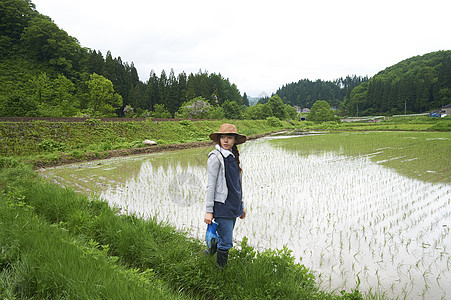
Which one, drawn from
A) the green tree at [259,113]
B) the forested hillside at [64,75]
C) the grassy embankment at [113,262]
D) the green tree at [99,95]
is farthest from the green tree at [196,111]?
the grassy embankment at [113,262]

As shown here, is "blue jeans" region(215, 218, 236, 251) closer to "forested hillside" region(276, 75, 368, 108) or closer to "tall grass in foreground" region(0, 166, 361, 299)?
"tall grass in foreground" region(0, 166, 361, 299)

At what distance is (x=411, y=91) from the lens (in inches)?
2351

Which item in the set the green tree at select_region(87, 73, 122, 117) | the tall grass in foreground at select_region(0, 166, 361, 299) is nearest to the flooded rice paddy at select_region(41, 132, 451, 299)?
the tall grass in foreground at select_region(0, 166, 361, 299)

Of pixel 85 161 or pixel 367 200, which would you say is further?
pixel 85 161

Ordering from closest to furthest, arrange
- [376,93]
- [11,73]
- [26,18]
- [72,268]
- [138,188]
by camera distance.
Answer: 1. [72,268]
2. [138,188]
3. [11,73]
4. [26,18]
5. [376,93]

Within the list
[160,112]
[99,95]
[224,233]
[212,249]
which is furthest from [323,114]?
[224,233]

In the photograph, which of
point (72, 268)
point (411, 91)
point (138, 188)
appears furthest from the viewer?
point (411, 91)

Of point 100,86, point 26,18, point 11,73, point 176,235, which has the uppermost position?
point 26,18

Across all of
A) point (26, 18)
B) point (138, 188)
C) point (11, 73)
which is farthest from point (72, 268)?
point (26, 18)

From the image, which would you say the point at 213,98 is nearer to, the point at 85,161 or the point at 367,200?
the point at 85,161

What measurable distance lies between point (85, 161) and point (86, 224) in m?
8.09

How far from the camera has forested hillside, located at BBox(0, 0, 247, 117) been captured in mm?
25375

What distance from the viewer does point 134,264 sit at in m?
2.45

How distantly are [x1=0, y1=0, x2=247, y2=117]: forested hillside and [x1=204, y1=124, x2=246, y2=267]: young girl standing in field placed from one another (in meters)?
21.1
